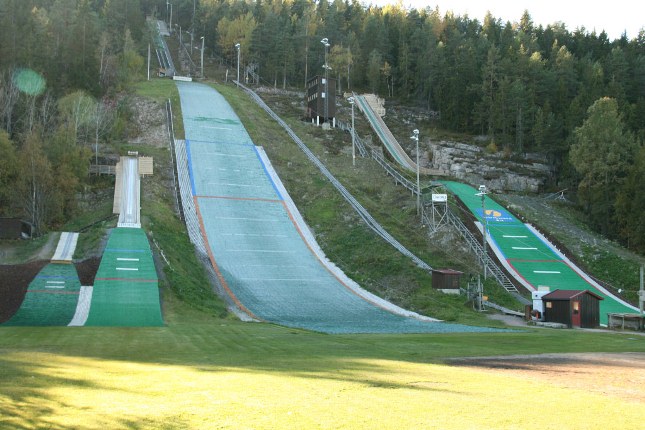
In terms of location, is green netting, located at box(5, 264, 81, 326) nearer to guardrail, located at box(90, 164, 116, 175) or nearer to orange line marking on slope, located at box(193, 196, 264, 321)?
orange line marking on slope, located at box(193, 196, 264, 321)

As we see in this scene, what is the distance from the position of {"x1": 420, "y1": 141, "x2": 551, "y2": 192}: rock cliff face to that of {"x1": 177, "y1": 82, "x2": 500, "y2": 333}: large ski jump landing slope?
Result: 67.3 ft

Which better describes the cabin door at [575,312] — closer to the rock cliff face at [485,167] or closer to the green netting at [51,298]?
the green netting at [51,298]

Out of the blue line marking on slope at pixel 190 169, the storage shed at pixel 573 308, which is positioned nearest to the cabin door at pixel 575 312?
the storage shed at pixel 573 308

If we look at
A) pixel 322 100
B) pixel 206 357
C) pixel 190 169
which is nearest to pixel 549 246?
pixel 190 169

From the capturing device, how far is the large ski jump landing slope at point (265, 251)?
3102 cm

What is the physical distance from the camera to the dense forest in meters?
51.3

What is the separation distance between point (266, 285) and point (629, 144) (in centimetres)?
3675

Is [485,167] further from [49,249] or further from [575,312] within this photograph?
[49,249]

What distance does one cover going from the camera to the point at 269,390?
10.7 metres

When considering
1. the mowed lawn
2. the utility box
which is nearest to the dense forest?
the utility box

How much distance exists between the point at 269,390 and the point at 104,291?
71.1 feet

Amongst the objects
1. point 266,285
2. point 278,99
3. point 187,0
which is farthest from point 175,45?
point 266,285

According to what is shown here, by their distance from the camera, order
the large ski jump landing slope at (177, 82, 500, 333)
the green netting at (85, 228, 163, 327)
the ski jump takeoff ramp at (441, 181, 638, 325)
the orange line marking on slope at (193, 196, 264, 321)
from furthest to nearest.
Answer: the ski jump takeoff ramp at (441, 181, 638, 325) → the orange line marking on slope at (193, 196, 264, 321) → the large ski jump landing slope at (177, 82, 500, 333) → the green netting at (85, 228, 163, 327)

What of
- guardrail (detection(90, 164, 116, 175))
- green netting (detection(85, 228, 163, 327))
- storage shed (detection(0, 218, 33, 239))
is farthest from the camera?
guardrail (detection(90, 164, 116, 175))
